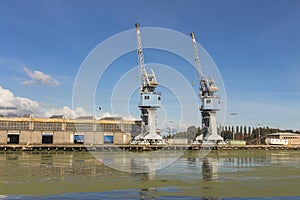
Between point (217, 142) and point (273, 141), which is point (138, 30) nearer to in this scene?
point (217, 142)

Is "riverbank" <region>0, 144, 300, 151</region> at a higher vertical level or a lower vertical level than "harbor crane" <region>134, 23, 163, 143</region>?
lower

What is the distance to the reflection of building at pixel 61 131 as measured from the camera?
108 metres

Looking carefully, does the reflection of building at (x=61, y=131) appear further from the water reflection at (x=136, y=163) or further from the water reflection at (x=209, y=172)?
the water reflection at (x=209, y=172)

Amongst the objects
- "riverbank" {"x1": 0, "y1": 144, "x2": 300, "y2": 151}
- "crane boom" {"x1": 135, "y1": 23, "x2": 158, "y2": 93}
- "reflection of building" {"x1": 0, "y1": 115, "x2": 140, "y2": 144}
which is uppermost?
"crane boom" {"x1": 135, "y1": 23, "x2": 158, "y2": 93}

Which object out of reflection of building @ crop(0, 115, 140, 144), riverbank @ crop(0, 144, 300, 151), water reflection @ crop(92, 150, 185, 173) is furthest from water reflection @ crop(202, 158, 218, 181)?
reflection of building @ crop(0, 115, 140, 144)

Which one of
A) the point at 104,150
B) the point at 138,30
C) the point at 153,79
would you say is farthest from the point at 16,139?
the point at 138,30

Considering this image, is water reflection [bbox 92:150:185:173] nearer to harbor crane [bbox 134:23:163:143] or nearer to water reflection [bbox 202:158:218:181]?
water reflection [bbox 202:158:218:181]

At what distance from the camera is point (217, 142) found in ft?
451

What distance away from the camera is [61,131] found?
11394 cm

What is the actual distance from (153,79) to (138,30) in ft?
75.6

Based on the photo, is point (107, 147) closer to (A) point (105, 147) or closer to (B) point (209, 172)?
(A) point (105, 147)

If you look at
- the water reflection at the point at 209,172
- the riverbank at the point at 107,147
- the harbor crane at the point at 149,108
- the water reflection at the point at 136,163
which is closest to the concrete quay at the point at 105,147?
the riverbank at the point at 107,147

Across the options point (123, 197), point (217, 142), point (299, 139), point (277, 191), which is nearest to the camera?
point (123, 197)

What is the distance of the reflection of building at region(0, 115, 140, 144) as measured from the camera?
108 meters
